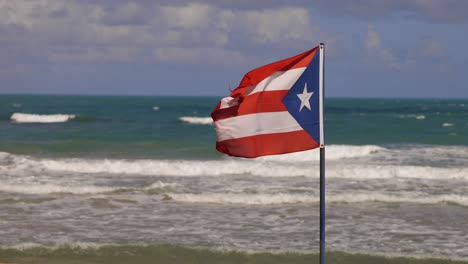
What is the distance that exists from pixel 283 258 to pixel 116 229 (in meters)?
3.66

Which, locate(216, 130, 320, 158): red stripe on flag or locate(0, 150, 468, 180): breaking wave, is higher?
locate(216, 130, 320, 158): red stripe on flag

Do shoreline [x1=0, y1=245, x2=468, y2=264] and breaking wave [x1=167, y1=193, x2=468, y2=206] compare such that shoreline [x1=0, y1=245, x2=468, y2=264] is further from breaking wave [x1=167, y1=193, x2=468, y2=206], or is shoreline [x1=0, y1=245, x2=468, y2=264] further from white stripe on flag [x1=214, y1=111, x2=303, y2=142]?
breaking wave [x1=167, y1=193, x2=468, y2=206]

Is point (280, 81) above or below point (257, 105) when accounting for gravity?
above

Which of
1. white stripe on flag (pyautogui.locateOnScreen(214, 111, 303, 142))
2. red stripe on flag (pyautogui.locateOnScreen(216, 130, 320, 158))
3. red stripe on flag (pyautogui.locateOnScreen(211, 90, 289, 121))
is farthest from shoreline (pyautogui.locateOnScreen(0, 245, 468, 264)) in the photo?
red stripe on flag (pyautogui.locateOnScreen(211, 90, 289, 121))

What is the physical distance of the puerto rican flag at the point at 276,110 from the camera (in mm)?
6520

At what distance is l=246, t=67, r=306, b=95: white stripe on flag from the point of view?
653 centimetres

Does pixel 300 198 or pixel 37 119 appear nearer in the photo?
pixel 300 198

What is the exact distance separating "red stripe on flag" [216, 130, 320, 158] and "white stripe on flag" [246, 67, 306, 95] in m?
0.47

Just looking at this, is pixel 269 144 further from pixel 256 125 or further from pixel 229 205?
pixel 229 205

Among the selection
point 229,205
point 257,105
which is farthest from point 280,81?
point 229,205

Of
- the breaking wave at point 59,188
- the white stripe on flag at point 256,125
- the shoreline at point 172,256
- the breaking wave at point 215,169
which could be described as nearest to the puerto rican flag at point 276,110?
the white stripe on flag at point 256,125

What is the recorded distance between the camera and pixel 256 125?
6.74 meters

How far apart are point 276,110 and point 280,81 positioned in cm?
30

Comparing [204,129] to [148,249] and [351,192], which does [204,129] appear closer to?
[351,192]
